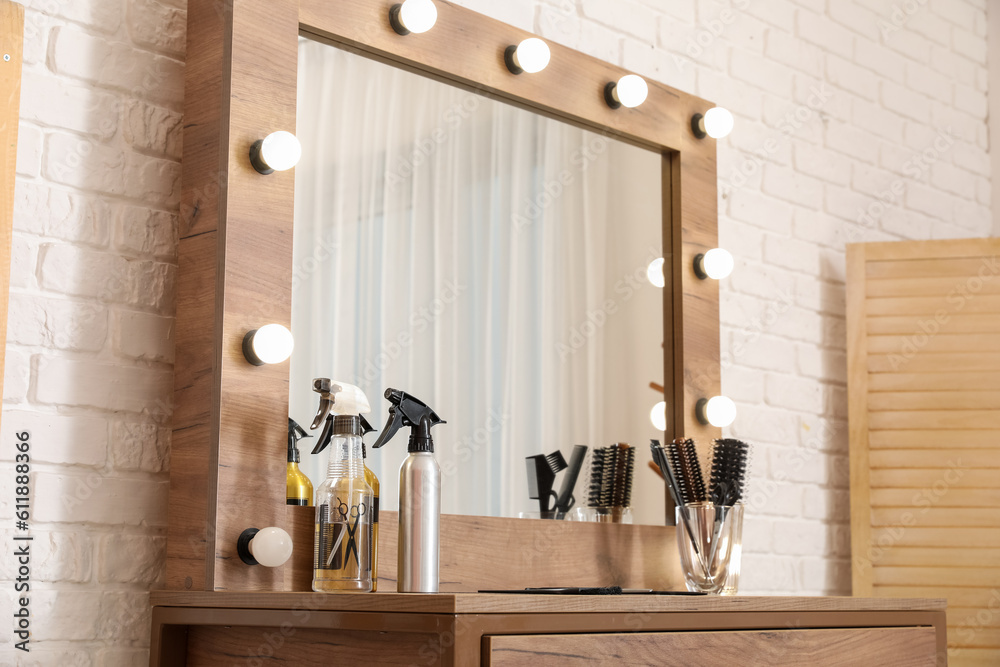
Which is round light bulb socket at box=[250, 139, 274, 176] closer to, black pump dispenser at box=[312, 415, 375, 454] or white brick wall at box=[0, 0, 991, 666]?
white brick wall at box=[0, 0, 991, 666]

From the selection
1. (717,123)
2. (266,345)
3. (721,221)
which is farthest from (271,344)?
(721,221)

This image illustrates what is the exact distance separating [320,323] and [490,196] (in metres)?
0.37

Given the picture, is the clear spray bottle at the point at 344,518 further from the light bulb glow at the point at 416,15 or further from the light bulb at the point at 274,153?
the light bulb glow at the point at 416,15

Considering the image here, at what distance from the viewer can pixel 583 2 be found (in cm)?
186

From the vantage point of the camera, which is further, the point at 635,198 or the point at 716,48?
the point at 716,48

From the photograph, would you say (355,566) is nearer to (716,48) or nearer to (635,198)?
(635,198)

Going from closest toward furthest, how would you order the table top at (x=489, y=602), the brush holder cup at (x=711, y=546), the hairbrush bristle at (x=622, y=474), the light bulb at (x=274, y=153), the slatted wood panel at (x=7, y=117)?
the table top at (x=489, y=602) → the slatted wood panel at (x=7, y=117) → the light bulb at (x=274, y=153) → the brush holder cup at (x=711, y=546) → the hairbrush bristle at (x=622, y=474)

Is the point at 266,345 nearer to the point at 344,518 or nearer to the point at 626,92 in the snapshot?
the point at 344,518

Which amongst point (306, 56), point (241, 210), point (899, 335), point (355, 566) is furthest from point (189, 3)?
point (899, 335)

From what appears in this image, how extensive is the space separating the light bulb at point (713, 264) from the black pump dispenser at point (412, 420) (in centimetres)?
71

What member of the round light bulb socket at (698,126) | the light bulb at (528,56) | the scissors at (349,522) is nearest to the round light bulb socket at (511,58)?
the light bulb at (528,56)

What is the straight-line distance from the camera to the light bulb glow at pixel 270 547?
3.91 ft

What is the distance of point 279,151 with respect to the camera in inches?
50.3

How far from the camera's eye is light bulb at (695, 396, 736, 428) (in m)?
1.75
